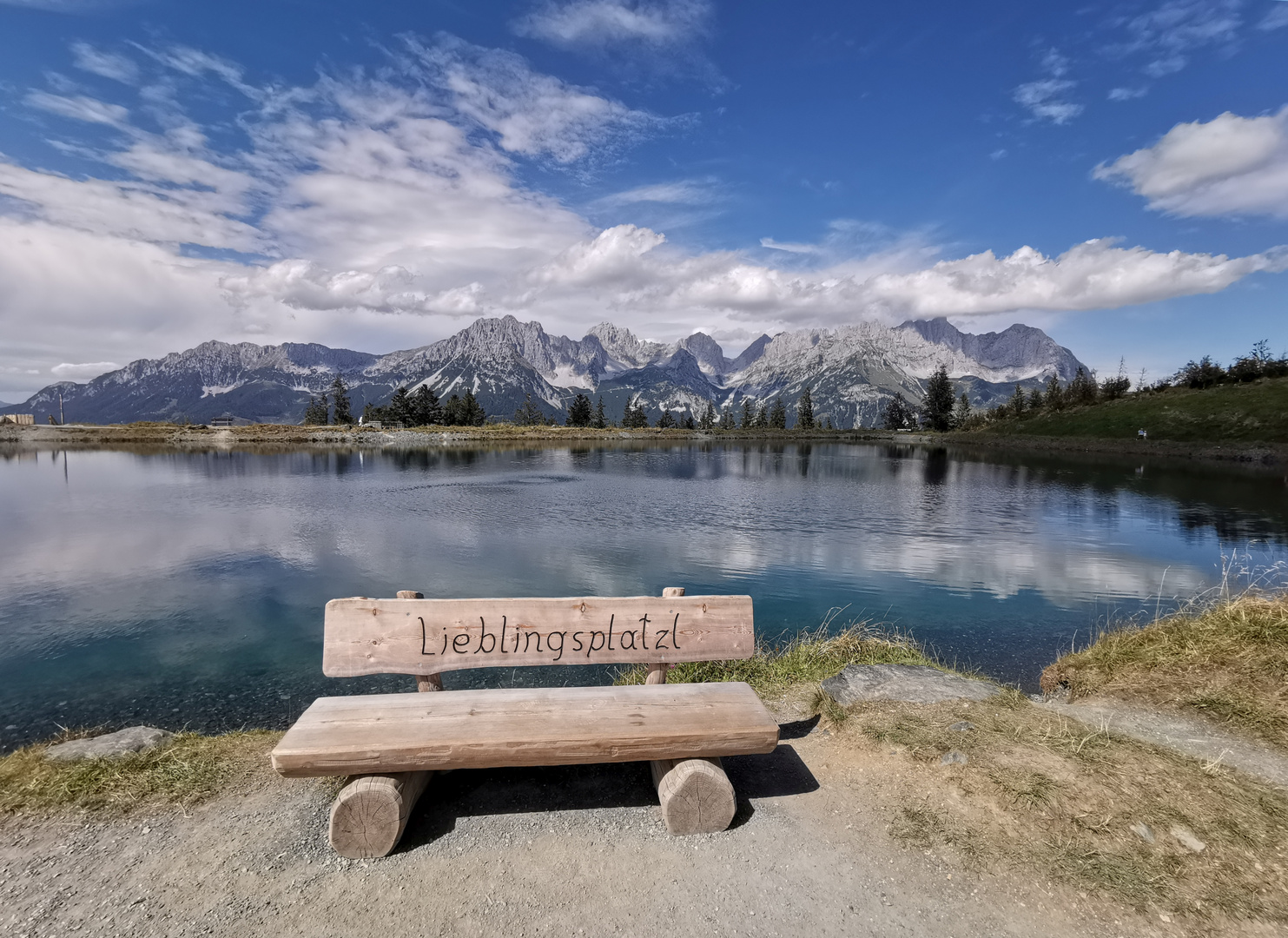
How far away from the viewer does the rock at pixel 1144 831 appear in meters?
5.49

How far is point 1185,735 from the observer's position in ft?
25.0

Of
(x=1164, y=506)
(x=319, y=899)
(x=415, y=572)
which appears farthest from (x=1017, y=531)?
(x=319, y=899)

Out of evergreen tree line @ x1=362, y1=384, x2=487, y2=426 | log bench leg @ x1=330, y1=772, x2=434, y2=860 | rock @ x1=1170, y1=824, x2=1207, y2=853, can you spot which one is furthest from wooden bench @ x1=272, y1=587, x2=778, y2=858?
evergreen tree line @ x1=362, y1=384, x2=487, y2=426

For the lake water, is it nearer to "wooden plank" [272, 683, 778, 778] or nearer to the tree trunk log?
"wooden plank" [272, 683, 778, 778]

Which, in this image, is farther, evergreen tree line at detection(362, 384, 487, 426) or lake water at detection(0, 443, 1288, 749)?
evergreen tree line at detection(362, 384, 487, 426)

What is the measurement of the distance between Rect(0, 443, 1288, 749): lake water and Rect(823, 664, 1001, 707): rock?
220 inches

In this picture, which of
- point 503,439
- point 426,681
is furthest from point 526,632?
point 503,439

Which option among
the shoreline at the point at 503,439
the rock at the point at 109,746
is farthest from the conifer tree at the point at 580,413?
the rock at the point at 109,746

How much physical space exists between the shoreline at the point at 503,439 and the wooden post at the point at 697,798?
9650cm

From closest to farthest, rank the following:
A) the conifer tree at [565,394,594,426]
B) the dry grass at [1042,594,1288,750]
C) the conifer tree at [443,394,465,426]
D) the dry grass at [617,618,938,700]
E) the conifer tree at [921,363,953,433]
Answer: the dry grass at [1042,594,1288,750], the dry grass at [617,618,938,700], the conifer tree at [443,394,465,426], the conifer tree at [921,363,953,433], the conifer tree at [565,394,594,426]

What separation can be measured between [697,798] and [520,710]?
194cm

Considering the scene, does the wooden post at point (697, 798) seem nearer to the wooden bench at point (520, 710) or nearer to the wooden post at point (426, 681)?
the wooden bench at point (520, 710)

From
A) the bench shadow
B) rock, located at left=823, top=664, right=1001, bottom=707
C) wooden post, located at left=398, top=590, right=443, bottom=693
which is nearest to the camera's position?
the bench shadow

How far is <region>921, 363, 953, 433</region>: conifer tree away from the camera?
17450cm
